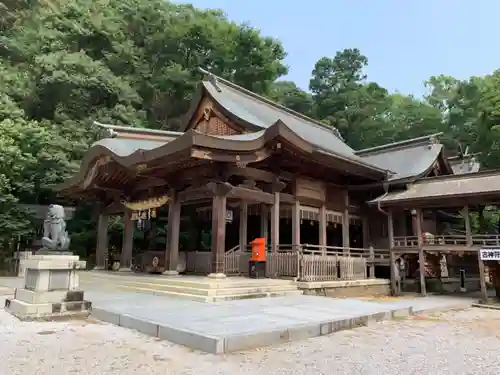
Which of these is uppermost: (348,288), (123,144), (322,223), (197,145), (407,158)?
(407,158)

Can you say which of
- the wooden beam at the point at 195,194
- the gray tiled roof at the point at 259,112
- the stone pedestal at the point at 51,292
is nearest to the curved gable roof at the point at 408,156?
the gray tiled roof at the point at 259,112

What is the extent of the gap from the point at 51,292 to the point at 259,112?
12010mm

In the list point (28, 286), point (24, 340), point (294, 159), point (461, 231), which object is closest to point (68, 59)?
point (294, 159)

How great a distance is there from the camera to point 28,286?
806cm

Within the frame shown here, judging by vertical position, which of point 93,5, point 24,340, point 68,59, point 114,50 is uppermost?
point 93,5

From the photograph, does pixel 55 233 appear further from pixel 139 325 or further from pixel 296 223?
pixel 296 223

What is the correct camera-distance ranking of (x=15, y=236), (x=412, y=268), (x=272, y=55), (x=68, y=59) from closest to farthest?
1. (x=412, y=268)
2. (x=15, y=236)
3. (x=68, y=59)
4. (x=272, y=55)

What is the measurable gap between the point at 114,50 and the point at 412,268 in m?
26.2

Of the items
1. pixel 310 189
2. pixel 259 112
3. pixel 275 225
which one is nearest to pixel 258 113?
pixel 259 112

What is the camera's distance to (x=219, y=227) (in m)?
11.3

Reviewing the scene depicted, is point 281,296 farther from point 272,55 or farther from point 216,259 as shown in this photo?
point 272,55

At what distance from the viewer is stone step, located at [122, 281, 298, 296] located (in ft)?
31.9

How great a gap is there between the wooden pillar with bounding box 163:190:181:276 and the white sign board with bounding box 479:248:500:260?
10.1 m

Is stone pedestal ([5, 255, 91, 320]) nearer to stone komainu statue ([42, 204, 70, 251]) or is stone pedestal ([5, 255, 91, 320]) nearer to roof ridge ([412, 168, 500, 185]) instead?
stone komainu statue ([42, 204, 70, 251])
